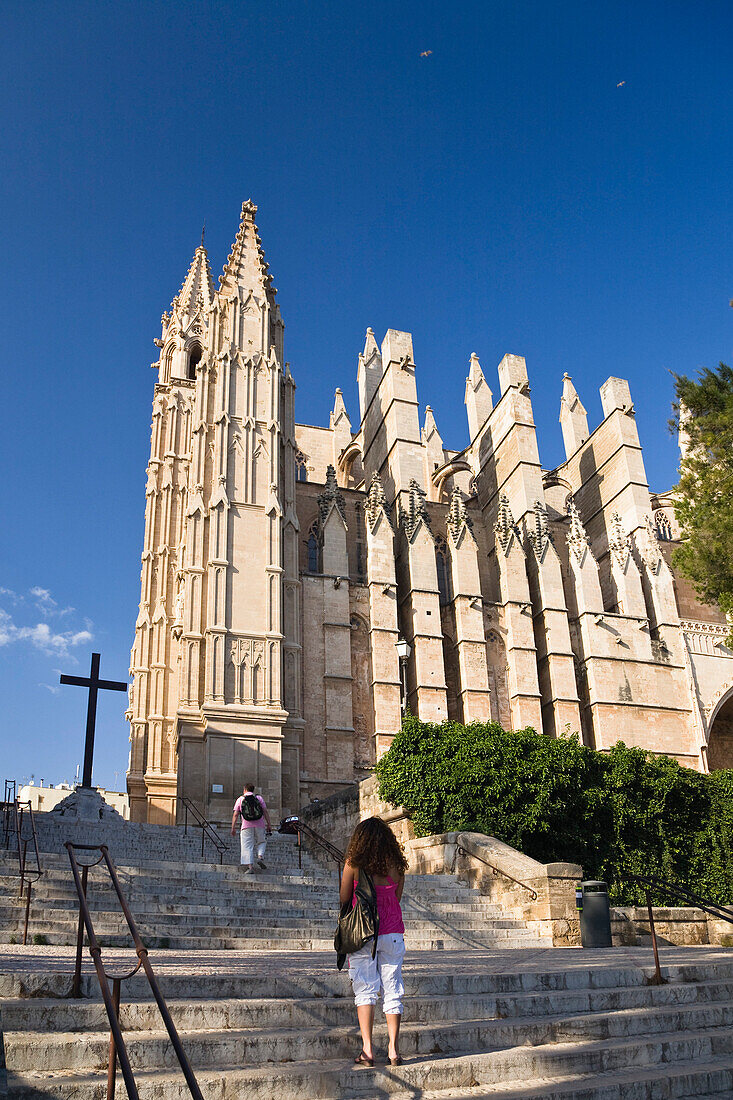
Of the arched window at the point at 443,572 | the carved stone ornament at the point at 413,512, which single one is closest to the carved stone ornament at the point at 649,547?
the arched window at the point at 443,572

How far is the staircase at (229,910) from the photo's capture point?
785cm

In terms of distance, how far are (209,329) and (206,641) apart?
34.9 ft

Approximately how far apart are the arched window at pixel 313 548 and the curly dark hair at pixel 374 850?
24.5 meters

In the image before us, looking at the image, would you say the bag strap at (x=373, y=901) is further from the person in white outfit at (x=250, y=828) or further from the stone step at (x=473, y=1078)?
the person in white outfit at (x=250, y=828)

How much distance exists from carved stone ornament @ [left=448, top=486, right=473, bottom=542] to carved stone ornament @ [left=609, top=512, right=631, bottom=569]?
19.2 feet

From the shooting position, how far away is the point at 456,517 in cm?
3014

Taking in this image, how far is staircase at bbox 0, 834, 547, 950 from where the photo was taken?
785 cm

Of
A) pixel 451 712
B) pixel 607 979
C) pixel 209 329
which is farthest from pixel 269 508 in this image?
pixel 607 979

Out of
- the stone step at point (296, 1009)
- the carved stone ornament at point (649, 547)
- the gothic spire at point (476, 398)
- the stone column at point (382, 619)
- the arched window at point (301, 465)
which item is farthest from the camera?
the arched window at point (301, 465)

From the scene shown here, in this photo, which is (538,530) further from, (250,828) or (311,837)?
(250,828)

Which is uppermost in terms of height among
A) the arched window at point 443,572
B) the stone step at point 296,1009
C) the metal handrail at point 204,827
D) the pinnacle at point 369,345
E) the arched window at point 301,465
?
the pinnacle at point 369,345

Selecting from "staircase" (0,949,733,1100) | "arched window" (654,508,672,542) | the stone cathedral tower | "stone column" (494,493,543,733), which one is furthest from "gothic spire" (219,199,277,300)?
"staircase" (0,949,733,1100)

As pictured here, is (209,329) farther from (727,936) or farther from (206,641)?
(727,936)

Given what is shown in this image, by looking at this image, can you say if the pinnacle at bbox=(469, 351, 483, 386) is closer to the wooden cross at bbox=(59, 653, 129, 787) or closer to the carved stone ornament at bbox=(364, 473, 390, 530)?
the carved stone ornament at bbox=(364, 473, 390, 530)
